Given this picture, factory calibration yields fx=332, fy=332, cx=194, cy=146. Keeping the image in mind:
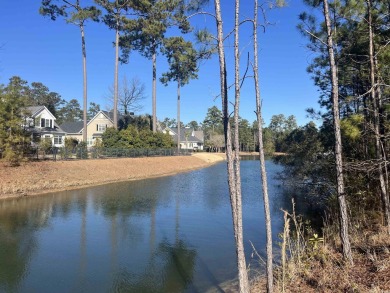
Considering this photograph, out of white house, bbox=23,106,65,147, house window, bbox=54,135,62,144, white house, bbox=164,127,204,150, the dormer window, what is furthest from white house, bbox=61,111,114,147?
white house, bbox=164,127,204,150

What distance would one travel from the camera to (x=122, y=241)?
11031 mm

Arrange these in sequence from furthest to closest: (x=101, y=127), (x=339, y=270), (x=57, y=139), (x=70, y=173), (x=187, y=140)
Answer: (x=187, y=140) < (x=101, y=127) < (x=57, y=139) < (x=70, y=173) < (x=339, y=270)

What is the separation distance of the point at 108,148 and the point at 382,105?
91.4 ft

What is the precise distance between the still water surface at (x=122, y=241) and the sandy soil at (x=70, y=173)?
1469mm

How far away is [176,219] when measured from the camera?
14.4 meters

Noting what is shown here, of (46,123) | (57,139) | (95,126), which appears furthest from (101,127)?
(46,123)

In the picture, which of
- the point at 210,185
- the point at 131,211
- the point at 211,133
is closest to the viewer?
the point at 131,211

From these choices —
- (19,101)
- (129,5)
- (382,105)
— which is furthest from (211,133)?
(382,105)

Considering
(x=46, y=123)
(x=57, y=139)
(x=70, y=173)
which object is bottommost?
(x=70, y=173)

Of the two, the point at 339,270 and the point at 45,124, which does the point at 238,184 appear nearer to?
the point at 339,270

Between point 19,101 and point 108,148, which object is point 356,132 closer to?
point 19,101

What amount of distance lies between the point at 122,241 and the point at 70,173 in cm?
1436

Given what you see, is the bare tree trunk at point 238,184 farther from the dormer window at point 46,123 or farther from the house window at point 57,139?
the house window at point 57,139

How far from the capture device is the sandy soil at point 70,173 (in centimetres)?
1941
